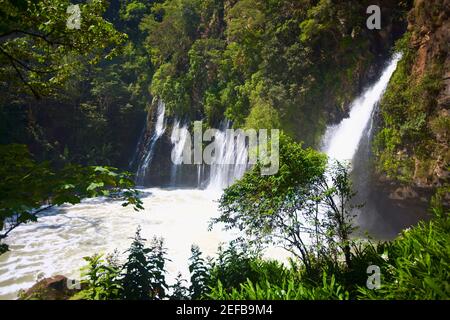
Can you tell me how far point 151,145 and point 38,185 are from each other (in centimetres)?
2388

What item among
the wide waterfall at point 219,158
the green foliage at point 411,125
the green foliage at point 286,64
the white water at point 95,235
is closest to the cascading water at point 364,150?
the green foliage at point 411,125

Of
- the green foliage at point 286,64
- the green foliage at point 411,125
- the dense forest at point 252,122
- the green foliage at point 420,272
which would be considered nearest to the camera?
the green foliage at point 420,272

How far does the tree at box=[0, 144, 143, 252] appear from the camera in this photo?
10.6 feet

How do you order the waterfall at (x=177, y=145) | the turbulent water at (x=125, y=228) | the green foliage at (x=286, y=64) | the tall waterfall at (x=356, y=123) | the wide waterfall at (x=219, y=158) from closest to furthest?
the turbulent water at (x=125, y=228) → the tall waterfall at (x=356, y=123) → the green foliage at (x=286, y=64) → the wide waterfall at (x=219, y=158) → the waterfall at (x=177, y=145)

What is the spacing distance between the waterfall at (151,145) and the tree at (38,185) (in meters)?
22.5

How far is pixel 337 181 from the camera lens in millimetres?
6004

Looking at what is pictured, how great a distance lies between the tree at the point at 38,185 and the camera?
323 cm

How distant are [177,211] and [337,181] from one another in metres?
12.3

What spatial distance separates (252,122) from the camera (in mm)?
17594

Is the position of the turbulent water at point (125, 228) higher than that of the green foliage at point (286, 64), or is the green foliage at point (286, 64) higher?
the green foliage at point (286, 64)

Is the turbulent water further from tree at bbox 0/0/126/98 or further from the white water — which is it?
tree at bbox 0/0/126/98

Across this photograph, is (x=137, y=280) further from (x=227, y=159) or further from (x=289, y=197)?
(x=227, y=159)

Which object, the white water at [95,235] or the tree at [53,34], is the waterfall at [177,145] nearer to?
the white water at [95,235]

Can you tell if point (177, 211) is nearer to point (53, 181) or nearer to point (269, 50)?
point (269, 50)
